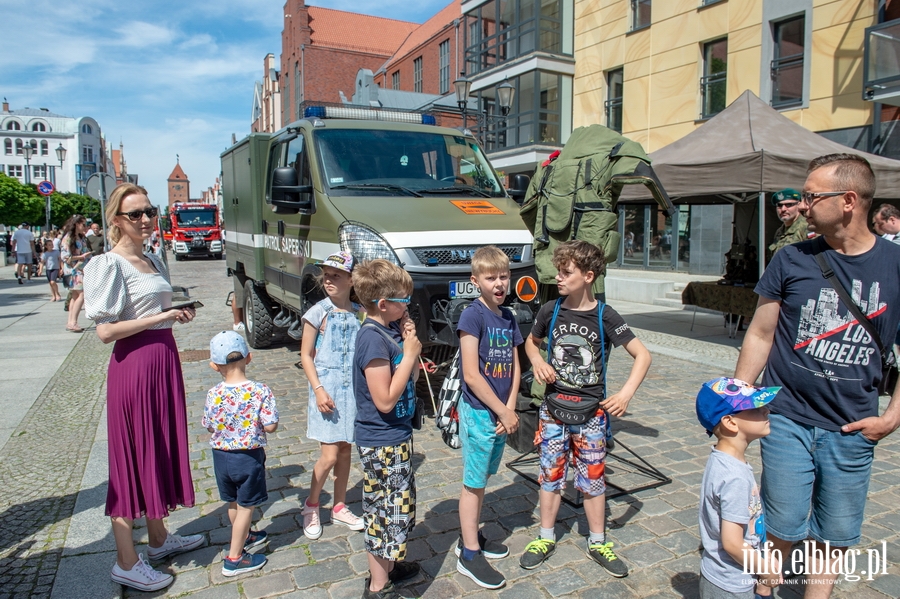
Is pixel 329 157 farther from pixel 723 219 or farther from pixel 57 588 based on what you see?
pixel 723 219

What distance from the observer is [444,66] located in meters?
39.4

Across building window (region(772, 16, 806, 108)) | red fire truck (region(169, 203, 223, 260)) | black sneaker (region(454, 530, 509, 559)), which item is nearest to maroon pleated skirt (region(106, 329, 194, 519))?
black sneaker (region(454, 530, 509, 559))

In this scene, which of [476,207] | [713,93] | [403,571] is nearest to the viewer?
[403,571]

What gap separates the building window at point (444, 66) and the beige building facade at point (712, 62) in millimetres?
18892

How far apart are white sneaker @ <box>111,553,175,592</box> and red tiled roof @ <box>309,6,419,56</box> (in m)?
53.9

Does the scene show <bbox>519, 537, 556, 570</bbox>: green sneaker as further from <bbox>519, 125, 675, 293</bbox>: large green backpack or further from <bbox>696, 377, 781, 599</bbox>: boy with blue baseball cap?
<bbox>519, 125, 675, 293</bbox>: large green backpack

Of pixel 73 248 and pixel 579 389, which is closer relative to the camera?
pixel 579 389

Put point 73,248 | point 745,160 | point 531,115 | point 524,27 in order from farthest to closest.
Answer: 1. point 524,27
2. point 531,115
3. point 73,248
4. point 745,160

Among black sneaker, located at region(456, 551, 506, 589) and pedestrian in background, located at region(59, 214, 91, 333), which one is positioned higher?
pedestrian in background, located at region(59, 214, 91, 333)

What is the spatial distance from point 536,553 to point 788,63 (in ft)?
50.3

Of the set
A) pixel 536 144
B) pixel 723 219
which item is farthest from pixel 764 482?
pixel 536 144

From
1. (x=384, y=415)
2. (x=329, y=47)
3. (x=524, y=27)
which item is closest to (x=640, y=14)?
(x=524, y=27)

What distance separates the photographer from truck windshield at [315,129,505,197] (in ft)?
20.0

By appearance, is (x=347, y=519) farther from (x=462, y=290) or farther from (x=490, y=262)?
(x=462, y=290)
